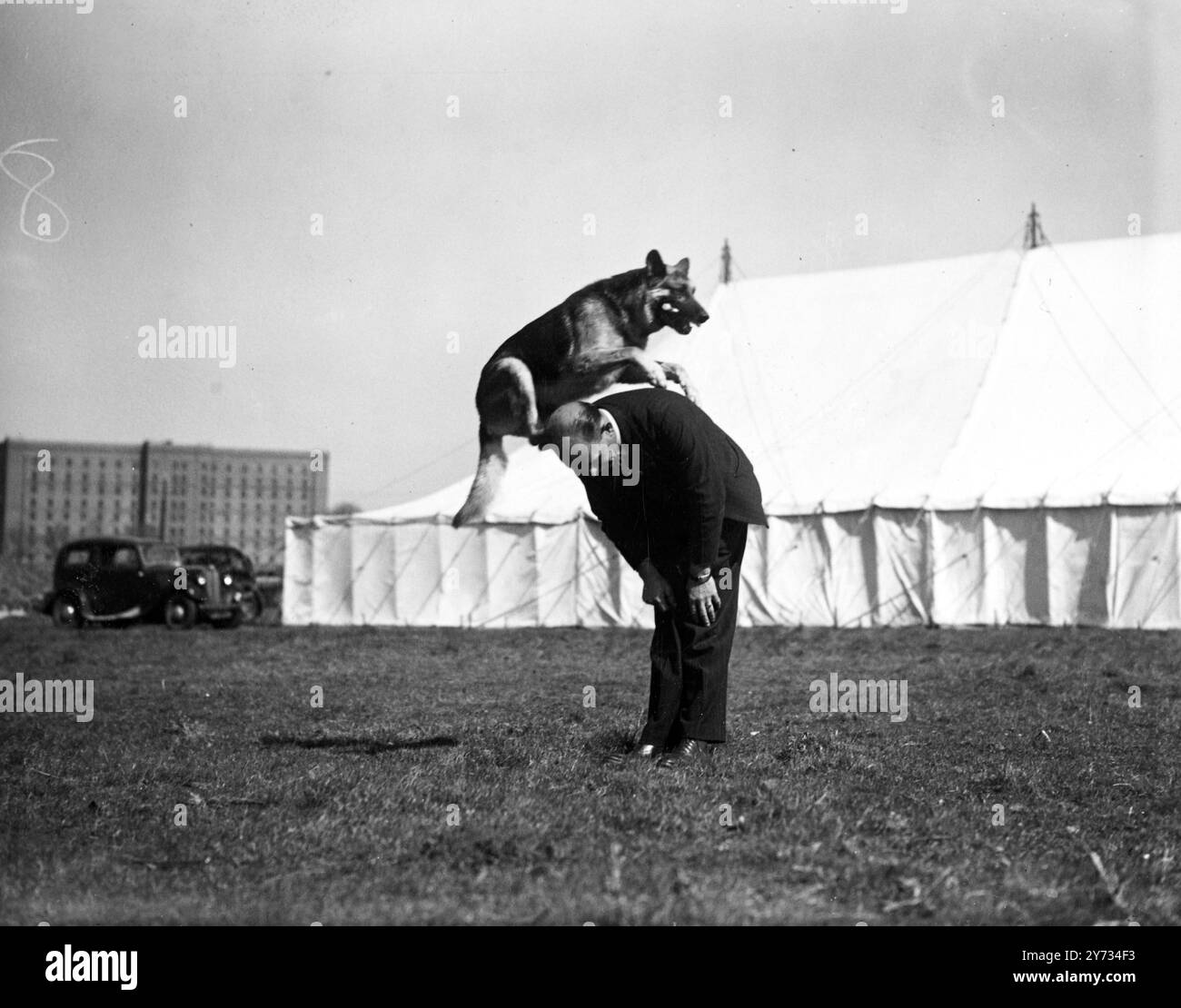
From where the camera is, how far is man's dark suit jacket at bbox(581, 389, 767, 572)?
222 inches

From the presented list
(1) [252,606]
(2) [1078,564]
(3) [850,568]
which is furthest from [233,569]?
(2) [1078,564]

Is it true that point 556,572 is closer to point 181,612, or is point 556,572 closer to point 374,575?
point 374,575

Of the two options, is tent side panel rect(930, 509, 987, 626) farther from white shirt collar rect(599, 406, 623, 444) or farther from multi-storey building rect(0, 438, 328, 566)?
multi-storey building rect(0, 438, 328, 566)

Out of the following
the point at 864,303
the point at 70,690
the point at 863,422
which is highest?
the point at 864,303

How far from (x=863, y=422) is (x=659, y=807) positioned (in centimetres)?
1783

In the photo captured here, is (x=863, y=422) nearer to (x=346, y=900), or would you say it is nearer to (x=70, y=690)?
(x=70, y=690)

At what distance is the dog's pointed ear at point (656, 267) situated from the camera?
579 centimetres

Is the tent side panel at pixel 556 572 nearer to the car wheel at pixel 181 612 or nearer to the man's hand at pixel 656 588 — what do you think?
the car wheel at pixel 181 612

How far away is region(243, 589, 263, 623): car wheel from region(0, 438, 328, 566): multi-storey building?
14.4 meters

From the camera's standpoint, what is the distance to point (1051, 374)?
20875 millimetres

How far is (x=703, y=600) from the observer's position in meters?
5.79

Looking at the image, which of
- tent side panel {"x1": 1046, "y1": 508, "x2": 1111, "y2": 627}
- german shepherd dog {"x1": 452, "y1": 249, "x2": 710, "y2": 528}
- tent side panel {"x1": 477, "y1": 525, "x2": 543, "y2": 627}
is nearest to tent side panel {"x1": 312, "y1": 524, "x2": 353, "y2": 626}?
tent side panel {"x1": 477, "y1": 525, "x2": 543, "y2": 627}
